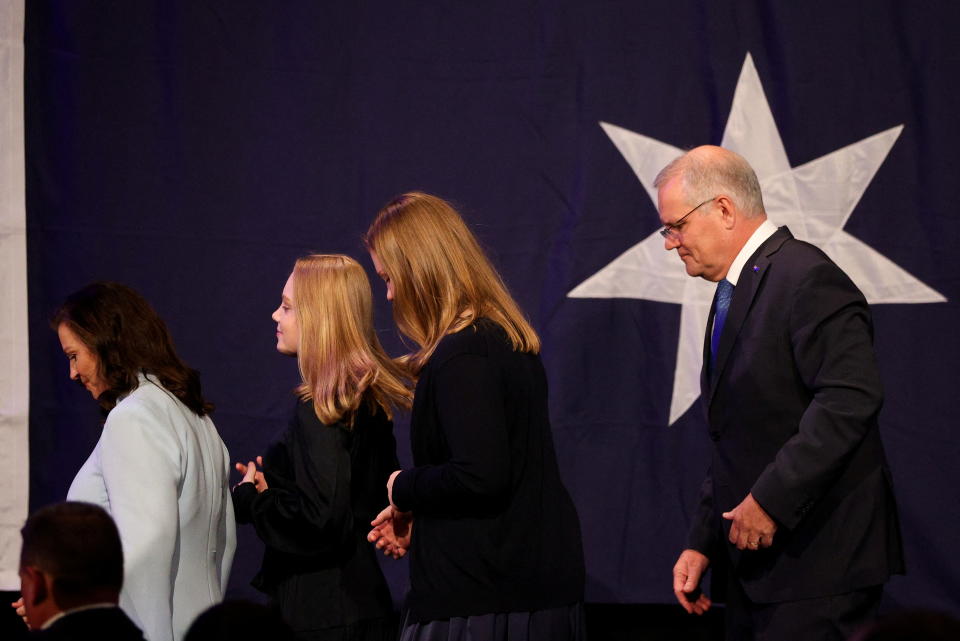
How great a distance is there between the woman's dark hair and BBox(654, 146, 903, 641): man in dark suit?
1.26m

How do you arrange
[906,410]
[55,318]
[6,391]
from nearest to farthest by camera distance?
[55,318], [906,410], [6,391]

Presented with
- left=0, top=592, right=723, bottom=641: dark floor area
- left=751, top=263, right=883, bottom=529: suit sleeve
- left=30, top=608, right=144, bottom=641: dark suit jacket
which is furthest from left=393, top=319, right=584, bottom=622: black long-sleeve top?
left=0, top=592, right=723, bottom=641: dark floor area

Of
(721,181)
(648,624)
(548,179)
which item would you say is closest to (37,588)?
(721,181)

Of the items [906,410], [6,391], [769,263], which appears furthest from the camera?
[6,391]

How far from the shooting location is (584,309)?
13.1 ft

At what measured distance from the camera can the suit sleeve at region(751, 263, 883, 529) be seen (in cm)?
225

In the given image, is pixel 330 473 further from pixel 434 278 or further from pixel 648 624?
pixel 648 624

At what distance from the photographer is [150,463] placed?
98.7 inches

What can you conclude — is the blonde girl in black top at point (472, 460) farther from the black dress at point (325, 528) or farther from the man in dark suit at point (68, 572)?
the man in dark suit at point (68, 572)

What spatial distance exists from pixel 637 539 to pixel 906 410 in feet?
3.42

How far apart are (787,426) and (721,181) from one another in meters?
0.60

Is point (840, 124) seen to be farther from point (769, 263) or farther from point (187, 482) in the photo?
point (187, 482)

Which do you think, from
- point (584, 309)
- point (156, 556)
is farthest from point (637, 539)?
point (156, 556)

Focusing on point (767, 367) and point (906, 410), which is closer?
point (767, 367)
